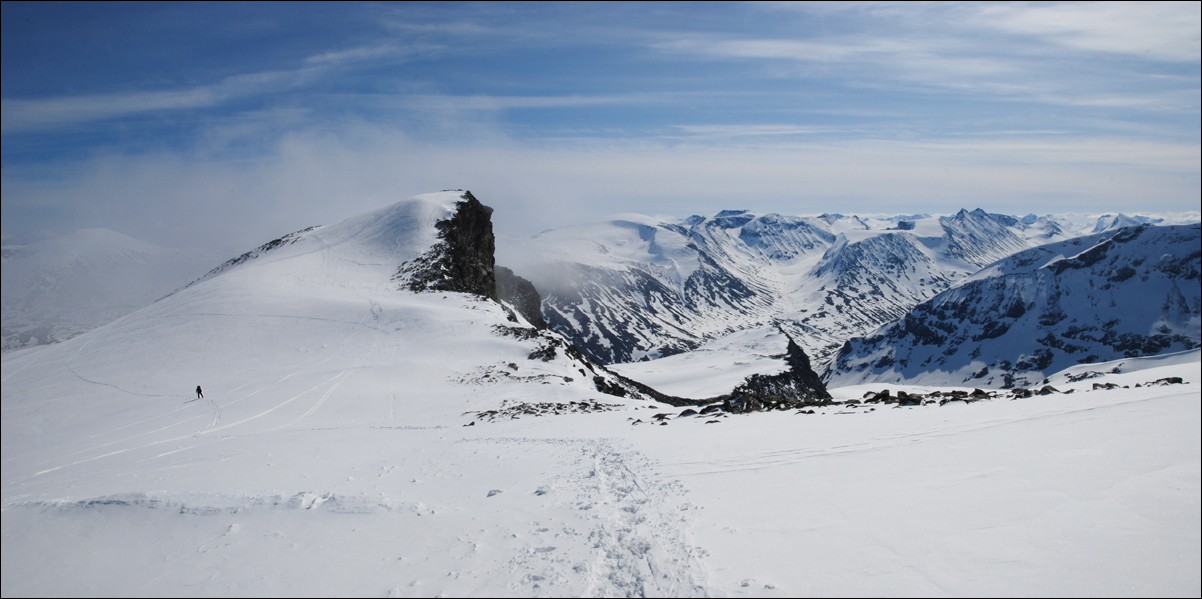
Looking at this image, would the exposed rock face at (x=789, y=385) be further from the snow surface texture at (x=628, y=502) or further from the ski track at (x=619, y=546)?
the ski track at (x=619, y=546)

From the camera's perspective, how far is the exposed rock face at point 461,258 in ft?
164

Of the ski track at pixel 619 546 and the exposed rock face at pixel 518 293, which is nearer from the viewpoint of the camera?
the ski track at pixel 619 546

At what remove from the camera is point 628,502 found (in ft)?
28.3

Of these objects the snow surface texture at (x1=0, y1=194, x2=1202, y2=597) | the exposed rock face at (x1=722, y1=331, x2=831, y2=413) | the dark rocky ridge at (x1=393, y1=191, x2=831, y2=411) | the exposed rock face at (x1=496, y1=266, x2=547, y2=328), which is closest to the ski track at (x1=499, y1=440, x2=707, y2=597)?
the snow surface texture at (x1=0, y1=194, x2=1202, y2=597)

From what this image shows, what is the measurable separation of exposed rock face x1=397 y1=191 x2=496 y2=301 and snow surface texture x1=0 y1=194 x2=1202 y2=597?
2906cm

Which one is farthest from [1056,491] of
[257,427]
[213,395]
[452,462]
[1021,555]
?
[213,395]

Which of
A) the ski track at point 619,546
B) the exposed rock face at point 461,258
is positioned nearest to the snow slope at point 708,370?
the exposed rock face at point 461,258

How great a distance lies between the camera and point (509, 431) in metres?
18.3

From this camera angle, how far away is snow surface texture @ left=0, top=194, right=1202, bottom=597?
5891 millimetres

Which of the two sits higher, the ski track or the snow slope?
the ski track

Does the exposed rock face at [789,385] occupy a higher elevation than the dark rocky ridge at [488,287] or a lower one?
lower

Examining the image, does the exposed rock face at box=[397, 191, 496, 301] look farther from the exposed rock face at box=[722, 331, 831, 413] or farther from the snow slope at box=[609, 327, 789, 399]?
the exposed rock face at box=[722, 331, 831, 413]

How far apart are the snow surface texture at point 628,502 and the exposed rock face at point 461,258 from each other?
29.1 m

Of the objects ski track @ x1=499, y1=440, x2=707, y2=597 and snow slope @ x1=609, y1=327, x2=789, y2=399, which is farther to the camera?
snow slope @ x1=609, y1=327, x2=789, y2=399
